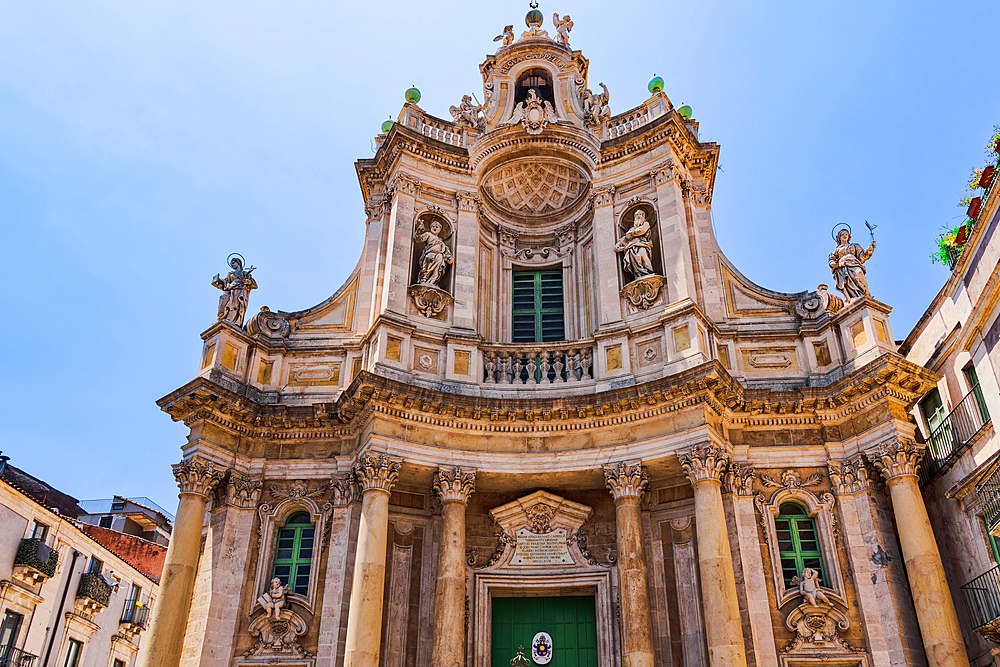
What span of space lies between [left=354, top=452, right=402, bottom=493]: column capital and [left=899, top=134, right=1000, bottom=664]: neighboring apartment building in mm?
10119

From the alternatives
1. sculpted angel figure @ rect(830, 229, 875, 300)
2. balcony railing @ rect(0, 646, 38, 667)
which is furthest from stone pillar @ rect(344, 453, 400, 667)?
balcony railing @ rect(0, 646, 38, 667)

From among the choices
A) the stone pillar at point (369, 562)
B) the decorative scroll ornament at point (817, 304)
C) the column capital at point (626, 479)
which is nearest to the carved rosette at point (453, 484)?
the stone pillar at point (369, 562)

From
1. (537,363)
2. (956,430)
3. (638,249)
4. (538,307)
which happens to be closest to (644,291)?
(638,249)

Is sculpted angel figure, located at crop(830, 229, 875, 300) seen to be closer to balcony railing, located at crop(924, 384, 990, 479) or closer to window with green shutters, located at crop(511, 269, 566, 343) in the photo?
balcony railing, located at crop(924, 384, 990, 479)

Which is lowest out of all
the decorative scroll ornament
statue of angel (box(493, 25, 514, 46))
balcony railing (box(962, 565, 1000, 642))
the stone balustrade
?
balcony railing (box(962, 565, 1000, 642))

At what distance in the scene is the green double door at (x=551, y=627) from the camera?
14.7m

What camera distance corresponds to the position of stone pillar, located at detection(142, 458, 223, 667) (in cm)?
1342

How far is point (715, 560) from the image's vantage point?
1330 centimetres

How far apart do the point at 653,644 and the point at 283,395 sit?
865cm

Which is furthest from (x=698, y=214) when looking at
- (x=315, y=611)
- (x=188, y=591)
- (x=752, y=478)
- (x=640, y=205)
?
(x=188, y=591)

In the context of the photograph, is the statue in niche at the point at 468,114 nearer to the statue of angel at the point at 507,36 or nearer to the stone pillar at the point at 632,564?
the statue of angel at the point at 507,36

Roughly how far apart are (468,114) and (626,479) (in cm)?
1123

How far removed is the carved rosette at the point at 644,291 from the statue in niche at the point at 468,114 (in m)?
6.79

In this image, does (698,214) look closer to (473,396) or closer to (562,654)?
(473,396)
